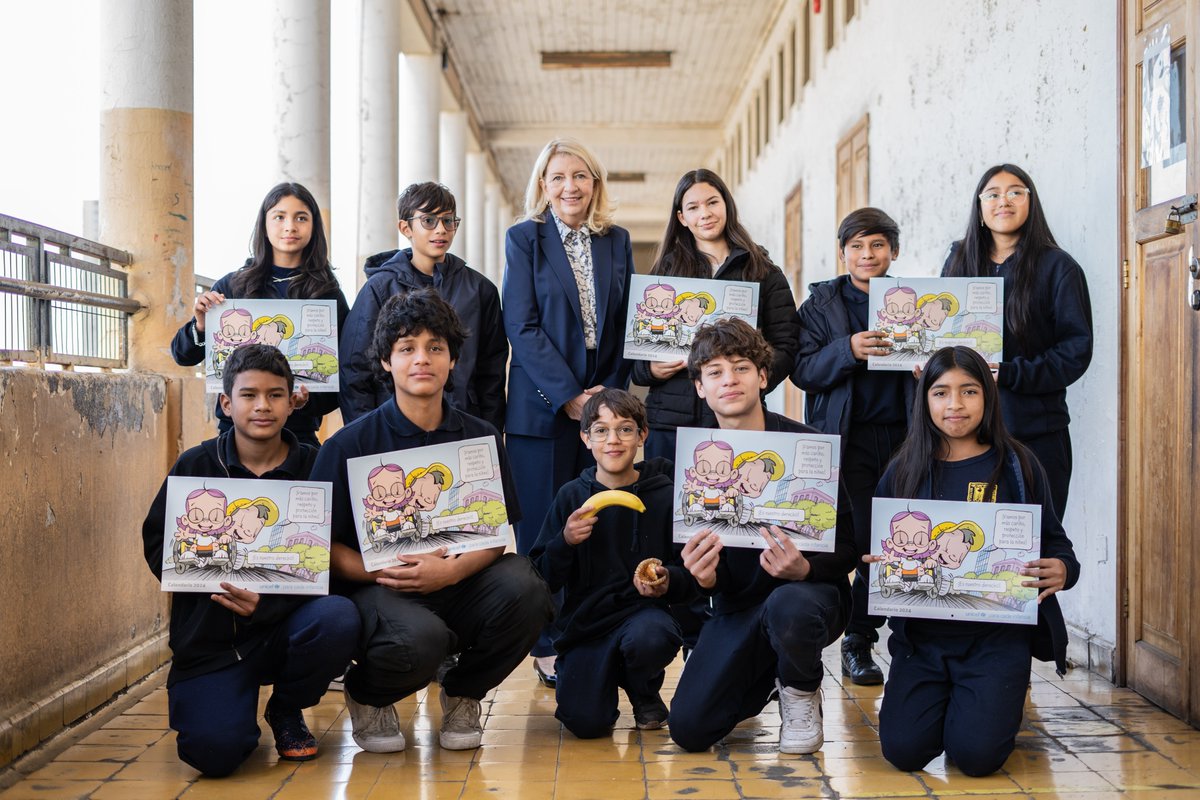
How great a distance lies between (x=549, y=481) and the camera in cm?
498

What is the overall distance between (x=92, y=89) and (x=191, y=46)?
1.65 ft

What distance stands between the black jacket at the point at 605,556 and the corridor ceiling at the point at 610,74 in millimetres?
12989

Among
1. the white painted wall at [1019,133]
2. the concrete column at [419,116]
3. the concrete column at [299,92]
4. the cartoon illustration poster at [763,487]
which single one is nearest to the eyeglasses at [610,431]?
the cartoon illustration poster at [763,487]

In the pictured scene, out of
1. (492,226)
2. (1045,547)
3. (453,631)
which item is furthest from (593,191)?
(492,226)

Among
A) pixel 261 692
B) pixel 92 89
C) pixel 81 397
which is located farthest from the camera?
pixel 92 89

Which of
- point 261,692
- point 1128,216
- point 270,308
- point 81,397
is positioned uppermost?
point 1128,216

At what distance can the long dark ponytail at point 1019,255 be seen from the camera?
15.0 ft

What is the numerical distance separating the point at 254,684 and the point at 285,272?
1.76 m

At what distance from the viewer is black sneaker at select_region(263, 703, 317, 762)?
3889 mm

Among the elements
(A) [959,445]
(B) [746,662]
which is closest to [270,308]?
(B) [746,662]

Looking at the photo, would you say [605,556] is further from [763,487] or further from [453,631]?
[763,487]

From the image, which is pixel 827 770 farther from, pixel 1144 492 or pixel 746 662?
pixel 1144 492

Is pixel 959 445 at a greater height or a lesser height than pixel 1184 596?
greater

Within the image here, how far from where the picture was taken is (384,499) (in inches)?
151
